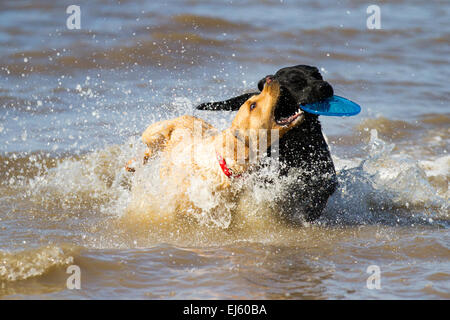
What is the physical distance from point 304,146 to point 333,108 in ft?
1.23

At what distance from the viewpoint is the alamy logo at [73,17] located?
12.0 metres

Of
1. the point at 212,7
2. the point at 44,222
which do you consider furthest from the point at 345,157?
the point at 212,7

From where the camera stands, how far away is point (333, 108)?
5.12 metres

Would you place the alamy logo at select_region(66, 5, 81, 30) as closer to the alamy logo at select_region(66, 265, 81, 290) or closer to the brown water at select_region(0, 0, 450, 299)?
the brown water at select_region(0, 0, 450, 299)

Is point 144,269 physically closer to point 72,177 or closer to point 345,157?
point 72,177

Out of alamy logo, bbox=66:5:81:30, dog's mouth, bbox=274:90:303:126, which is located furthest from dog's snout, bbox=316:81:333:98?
alamy logo, bbox=66:5:81:30

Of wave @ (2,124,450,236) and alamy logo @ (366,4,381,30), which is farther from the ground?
alamy logo @ (366,4,381,30)

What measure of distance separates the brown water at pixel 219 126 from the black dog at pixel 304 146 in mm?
185

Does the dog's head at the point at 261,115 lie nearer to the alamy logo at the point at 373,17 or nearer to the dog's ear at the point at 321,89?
the dog's ear at the point at 321,89

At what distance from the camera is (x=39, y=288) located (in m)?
3.99

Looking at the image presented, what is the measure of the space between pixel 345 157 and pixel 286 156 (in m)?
2.92

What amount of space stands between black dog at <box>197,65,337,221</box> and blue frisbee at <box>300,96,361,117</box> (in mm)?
47

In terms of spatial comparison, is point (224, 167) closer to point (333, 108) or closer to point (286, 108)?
point (286, 108)

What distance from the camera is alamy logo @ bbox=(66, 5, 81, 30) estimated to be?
11977 millimetres
